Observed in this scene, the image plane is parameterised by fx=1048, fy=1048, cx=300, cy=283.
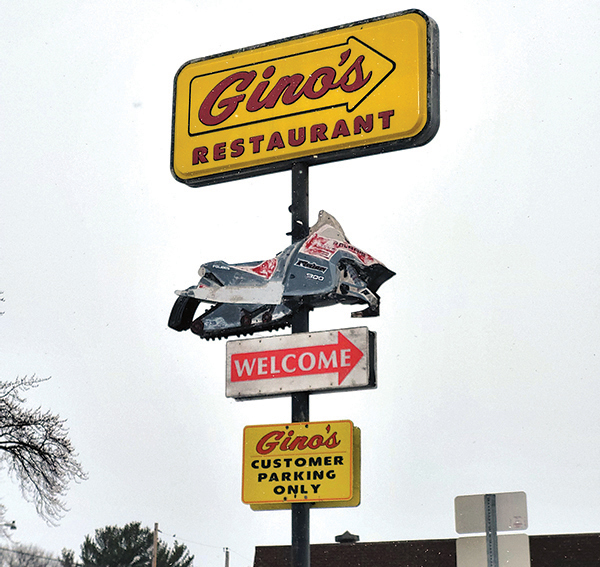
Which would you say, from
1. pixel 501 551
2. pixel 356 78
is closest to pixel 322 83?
pixel 356 78

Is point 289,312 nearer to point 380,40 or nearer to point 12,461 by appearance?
point 380,40

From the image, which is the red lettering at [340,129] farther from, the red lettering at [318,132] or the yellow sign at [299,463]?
the yellow sign at [299,463]

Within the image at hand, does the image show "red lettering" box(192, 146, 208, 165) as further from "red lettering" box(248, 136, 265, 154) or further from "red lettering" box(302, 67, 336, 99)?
"red lettering" box(302, 67, 336, 99)

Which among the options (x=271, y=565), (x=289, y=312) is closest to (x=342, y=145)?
(x=289, y=312)

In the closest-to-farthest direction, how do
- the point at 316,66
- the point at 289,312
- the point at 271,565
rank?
the point at 289,312
the point at 316,66
the point at 271,565

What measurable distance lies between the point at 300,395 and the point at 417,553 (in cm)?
1856

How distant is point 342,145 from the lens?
10930 mm

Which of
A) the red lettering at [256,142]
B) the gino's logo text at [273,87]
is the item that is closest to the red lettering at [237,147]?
the red lettering at [256,142]

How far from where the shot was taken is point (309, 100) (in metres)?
11.2

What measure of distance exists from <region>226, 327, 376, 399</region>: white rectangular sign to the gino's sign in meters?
2.12

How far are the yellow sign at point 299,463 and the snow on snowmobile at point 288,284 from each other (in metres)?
1.18

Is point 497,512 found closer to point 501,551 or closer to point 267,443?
point 501,551

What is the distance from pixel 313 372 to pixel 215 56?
13.9 ft

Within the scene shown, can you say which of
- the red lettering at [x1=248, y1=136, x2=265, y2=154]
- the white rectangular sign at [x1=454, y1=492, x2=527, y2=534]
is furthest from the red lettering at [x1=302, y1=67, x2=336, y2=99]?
the white rectangular sign at [x1=454, y1=492, x2=527, y2=534]
